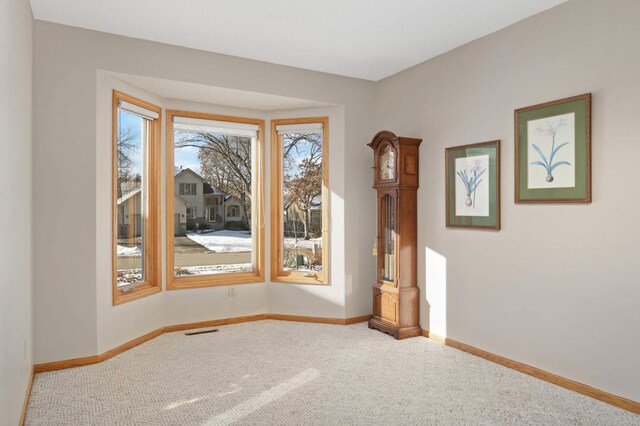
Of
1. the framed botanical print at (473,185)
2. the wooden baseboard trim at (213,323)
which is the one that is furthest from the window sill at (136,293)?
the framed botanical print at (473,185)

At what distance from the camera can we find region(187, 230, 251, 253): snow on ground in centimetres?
506

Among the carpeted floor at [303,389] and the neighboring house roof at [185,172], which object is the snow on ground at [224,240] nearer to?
the neighboring house roof at [185,172]

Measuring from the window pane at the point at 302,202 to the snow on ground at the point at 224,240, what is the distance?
467mm

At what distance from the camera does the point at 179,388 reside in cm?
323

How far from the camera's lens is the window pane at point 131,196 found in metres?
4.21

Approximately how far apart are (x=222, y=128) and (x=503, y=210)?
3056 mm

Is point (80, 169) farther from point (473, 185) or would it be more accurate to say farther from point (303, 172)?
point (473, 185)

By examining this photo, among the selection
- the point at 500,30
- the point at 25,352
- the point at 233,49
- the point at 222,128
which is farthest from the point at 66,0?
the point at 500,30

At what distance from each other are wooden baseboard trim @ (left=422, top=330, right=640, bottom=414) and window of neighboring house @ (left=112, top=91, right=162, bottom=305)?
2958mm

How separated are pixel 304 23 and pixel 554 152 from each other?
7.08ft

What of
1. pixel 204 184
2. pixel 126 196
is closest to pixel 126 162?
pixel 126 196

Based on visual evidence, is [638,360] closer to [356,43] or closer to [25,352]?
[356,43]

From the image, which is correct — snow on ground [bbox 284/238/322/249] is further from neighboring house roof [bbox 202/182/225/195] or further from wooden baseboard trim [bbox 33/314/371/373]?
neighboring house roof [bbox 202/182/225/195]

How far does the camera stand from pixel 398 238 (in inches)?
179
